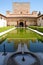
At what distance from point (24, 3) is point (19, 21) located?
25.4 ft

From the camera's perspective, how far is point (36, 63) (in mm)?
4867

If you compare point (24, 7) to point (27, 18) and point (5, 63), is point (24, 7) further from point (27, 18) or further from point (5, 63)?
point (5, 63)

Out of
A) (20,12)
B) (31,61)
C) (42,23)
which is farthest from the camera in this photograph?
(20,12)

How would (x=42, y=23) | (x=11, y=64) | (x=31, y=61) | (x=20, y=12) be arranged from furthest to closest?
1. (x=20, y=12)
2. (x=42, y=23)
3. (x=31, y=61)
4. (x=11, y=64)

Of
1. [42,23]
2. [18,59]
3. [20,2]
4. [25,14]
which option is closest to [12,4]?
[20,2]

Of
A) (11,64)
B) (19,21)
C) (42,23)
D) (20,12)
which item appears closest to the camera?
(11,64)

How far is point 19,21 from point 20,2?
7.66 metres

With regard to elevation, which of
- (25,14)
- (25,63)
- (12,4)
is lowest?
(25,63)

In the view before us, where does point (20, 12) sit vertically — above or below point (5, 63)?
above

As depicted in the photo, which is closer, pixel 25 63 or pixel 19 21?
pixel 25 63

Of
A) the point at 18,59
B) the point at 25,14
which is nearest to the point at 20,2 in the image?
the point at 25,14

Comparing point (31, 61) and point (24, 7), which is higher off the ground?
point (24, 7)

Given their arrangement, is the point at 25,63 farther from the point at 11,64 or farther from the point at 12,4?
the point at 12,4

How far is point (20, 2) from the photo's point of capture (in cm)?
4300
